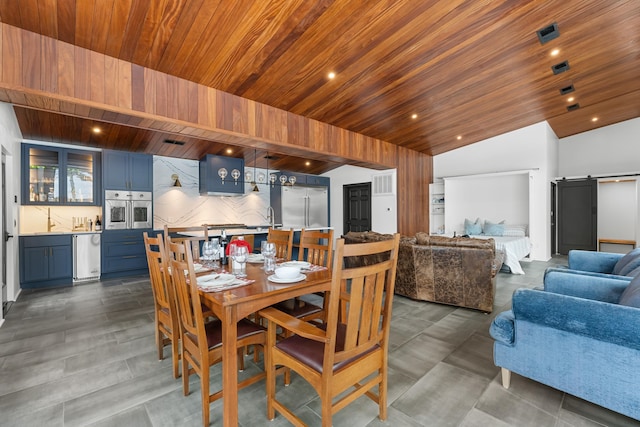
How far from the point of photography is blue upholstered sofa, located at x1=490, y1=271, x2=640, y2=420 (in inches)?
56.9

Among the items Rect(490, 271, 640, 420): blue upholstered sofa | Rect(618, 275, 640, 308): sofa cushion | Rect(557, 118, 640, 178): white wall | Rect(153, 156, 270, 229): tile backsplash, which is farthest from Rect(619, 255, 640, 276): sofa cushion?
Rect(153, 156, 270, 229): tile backsplash

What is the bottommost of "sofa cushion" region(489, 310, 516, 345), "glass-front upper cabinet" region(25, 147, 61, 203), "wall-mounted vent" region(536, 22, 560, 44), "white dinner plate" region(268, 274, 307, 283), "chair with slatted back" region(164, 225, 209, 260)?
"sofa cushion" region(489, 310, 516, 345)

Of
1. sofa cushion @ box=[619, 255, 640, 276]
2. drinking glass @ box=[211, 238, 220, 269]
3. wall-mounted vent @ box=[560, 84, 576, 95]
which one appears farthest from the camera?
wall-mounted vent @ box=[560, 84, 576, 95]

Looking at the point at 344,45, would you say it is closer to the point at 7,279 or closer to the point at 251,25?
the point at 251,25

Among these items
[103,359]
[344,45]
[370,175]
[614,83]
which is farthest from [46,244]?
[614,83]

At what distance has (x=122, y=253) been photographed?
5.21 meters

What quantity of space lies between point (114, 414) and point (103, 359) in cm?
84

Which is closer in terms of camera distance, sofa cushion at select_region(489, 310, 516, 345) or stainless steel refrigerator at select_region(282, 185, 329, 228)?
sofa cushion at select_region(489, 310, 516, 345)

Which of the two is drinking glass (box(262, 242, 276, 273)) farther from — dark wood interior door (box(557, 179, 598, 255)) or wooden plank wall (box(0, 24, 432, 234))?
dark wood interior door (box(557, 179, 598, 255))

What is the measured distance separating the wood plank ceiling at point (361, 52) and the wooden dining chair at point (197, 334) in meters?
1.93

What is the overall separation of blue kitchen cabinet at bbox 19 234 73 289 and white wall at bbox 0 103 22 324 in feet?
0.58

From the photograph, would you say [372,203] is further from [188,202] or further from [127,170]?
[127,170]

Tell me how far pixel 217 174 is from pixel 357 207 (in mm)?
4188

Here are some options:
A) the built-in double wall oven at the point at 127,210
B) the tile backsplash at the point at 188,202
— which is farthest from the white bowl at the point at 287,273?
the tile backsplash at the point at 188,202
